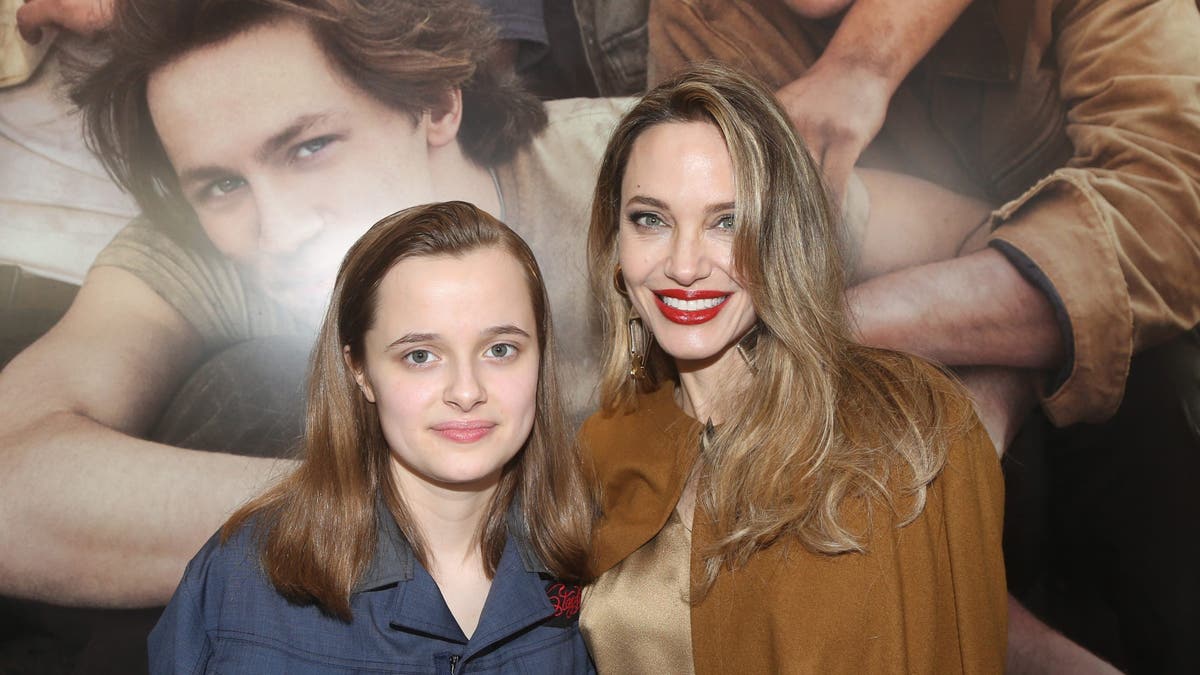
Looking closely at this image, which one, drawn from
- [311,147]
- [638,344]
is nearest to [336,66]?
[311,147]

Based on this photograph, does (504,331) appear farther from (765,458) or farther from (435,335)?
(765,458)

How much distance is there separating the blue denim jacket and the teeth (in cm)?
73

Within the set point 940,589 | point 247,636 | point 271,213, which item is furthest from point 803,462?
point 271,213

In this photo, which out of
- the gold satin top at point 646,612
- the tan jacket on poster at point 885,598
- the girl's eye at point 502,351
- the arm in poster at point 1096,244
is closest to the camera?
the tan jacket on poster at point 885,598

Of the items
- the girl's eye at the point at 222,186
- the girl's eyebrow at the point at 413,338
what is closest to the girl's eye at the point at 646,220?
the girl's eyebrow at the point at 413,338

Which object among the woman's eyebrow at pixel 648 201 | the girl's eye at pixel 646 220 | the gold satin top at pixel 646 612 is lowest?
the gold satin top at pixel 646 612

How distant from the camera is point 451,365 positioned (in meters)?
1.84

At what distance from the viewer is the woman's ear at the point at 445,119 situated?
2758 millimetres

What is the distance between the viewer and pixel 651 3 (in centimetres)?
277

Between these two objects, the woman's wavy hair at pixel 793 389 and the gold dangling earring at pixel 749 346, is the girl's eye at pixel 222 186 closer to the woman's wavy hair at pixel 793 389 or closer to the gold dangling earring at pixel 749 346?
the woman's wavy hair at pixel 793 389

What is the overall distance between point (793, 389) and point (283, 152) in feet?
5.41

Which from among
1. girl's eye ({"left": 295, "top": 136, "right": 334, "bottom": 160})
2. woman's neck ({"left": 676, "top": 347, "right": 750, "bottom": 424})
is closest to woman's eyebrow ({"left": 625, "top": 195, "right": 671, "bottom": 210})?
woman's neck ({"left": 676, "top": 347, "right": 750, "bottom": 424})

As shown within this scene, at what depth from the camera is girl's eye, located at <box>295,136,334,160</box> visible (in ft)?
8.75

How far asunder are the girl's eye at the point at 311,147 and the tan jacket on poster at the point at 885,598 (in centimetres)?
158
